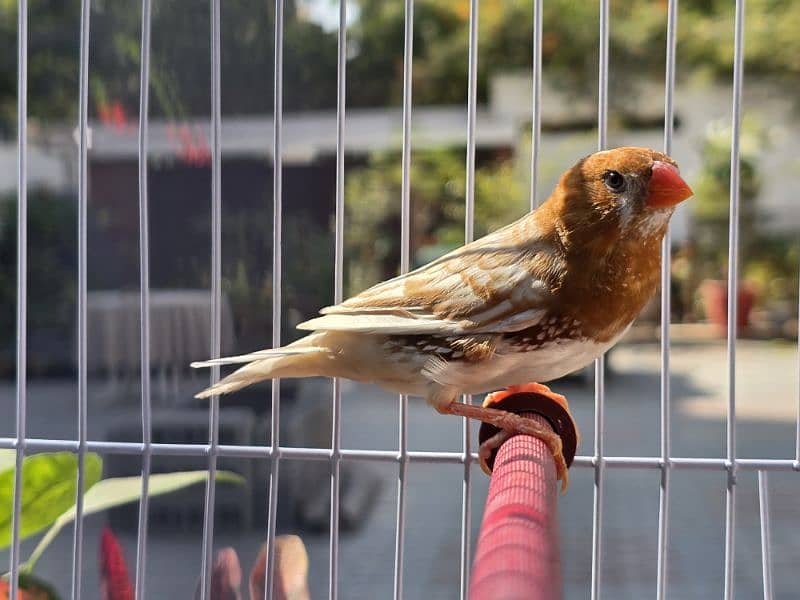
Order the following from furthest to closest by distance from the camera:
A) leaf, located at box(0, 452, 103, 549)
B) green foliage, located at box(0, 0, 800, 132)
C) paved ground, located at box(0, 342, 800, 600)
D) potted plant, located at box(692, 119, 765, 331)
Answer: potted plant, located at box(692, 119, 765, 331)
paved ground, located at box(0, 342, 800, 600)
green foliage, located at box(0, 0, 800, 132)
leaf, located at box(0, 452, 103, 549)

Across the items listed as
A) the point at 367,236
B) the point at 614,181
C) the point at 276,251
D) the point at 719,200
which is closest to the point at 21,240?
the point at 276,251

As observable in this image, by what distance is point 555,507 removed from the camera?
1.66 feet

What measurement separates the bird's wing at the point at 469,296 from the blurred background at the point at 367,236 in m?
0.08

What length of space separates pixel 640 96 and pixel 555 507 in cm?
387

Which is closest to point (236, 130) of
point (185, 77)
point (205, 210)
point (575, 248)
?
point (205, 210)

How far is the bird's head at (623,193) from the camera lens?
25.3 inches

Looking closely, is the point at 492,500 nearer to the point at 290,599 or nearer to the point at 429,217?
the point at 290,599

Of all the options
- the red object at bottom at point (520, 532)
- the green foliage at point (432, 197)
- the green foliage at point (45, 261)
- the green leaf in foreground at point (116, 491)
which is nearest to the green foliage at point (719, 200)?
the green foliage at point (432, 197)

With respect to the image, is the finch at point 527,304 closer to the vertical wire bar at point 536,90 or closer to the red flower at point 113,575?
the vertical wire bar at point 536,90

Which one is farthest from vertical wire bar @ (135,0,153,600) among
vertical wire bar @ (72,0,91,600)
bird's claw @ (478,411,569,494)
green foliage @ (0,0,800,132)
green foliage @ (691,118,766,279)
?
green foliage @ (691,118,766,279)

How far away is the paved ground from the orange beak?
655 millimetres

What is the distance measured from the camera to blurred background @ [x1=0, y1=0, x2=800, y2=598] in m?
1.61

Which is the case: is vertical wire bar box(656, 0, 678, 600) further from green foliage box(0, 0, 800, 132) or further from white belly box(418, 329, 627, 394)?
green foliage box(0, 0, 800, 132)

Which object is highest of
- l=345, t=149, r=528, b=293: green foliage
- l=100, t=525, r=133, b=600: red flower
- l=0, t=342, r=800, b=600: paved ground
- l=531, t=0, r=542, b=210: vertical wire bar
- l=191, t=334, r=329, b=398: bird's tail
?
l=345, t=149, r=528, b=293: green foliage
